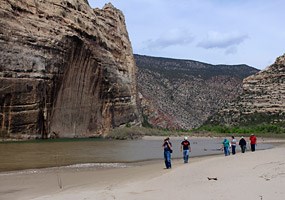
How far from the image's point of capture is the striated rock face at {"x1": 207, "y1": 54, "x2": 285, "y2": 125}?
87.4 meters

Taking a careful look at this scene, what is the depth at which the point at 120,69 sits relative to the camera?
256 ft

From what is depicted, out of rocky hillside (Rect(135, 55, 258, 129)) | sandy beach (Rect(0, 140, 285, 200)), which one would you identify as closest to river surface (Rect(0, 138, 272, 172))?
sandy beach (Rect(0, 140, 285, 200))

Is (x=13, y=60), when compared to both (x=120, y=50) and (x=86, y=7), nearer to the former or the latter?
(x=86, y=7)

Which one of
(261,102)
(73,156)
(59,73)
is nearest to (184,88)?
(261,102)

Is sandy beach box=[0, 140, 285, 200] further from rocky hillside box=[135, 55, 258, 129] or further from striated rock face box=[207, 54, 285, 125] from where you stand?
rocky hillside box=[135, 55, 258, 129]

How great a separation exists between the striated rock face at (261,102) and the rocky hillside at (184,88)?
2358cm

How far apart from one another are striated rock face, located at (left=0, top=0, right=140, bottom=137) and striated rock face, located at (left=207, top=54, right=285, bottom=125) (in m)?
25.4

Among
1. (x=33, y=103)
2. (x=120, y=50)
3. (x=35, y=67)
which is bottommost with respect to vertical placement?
(x=33, y=103)

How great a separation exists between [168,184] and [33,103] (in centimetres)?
4563

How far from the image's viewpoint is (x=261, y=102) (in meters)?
89.3

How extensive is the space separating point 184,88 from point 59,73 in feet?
302

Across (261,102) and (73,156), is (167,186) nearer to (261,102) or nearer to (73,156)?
(73,156)

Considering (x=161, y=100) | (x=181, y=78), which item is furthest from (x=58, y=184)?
(x=181, y=78)

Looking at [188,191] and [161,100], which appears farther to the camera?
[161,100]
